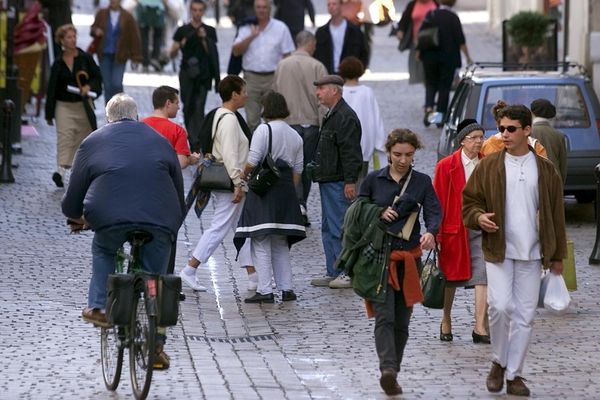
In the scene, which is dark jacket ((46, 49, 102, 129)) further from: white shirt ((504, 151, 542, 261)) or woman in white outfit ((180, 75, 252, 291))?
white shirt ((504, 151, 542, 261))

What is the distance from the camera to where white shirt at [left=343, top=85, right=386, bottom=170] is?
51.1 ft

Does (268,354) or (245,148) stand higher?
(245,148)

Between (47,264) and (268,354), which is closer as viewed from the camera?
(268,354)

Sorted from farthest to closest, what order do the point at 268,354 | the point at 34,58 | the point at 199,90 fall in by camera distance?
the point at 34,58 < the point at 199,90 < the point at 268,354

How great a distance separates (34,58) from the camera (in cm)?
2516

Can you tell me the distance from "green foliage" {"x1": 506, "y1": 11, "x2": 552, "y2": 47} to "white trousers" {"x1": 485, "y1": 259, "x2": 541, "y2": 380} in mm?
16108

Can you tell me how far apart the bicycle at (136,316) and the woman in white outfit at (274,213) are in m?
3.43

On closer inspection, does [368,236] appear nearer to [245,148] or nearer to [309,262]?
[245,148]

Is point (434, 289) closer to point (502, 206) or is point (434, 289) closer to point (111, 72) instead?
point (502, 206)

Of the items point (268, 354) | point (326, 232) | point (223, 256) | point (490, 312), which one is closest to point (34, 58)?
point (223, 256)

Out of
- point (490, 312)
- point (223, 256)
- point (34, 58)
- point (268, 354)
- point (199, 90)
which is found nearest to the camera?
point (490, 312)

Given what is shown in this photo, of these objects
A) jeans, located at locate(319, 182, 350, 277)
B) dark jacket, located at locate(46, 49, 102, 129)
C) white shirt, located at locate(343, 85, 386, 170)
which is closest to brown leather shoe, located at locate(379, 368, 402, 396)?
jeans, located at locate(319, 182, 350, 277)

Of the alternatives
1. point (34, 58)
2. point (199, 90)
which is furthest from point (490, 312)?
point (34, 58)

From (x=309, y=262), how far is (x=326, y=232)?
1161 mm
